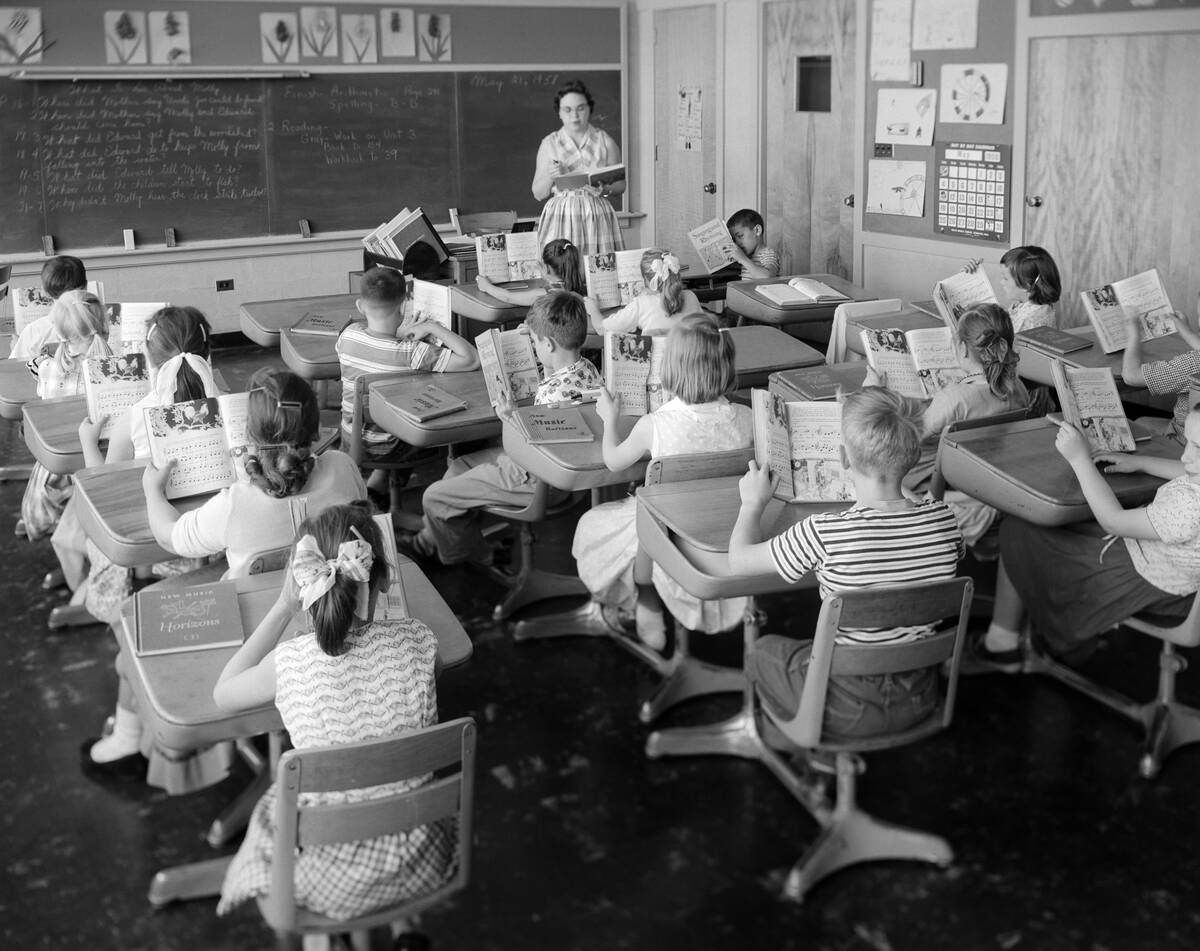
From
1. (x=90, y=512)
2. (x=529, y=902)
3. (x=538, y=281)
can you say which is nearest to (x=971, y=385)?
(x=529, y=902)

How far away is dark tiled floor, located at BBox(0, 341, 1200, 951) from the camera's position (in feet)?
9.56

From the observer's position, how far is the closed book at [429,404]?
445 centimetres

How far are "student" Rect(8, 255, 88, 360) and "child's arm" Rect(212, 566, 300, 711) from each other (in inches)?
123

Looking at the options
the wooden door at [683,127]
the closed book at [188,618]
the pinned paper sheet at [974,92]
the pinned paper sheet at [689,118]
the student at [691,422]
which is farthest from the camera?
the pinned paper sheet at [689,118]

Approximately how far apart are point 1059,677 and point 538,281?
11.7 ft

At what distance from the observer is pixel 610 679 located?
4.08m

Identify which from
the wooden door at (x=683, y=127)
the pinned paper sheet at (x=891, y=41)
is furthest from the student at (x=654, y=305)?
the wooden door at (x=683, y=127)

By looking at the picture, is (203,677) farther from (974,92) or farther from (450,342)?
(974,92)

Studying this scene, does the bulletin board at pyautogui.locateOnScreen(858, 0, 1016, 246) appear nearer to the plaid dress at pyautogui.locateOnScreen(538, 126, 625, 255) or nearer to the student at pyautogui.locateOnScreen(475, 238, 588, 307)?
the plaid dress at pyautogui.locateOnScreen(538, 126, 625, 255)

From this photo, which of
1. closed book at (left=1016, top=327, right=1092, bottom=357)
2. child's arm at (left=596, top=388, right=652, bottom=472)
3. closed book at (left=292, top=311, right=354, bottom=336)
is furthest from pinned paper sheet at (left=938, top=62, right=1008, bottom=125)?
child's arm at (left=596, top=388, right=652, bottom=472)

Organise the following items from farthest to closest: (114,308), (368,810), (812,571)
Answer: (114,308)
(812,571)
(368,810)

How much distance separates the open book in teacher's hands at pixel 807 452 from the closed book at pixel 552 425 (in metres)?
0.78

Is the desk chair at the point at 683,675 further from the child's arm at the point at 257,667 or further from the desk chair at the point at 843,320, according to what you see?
the desk chair at the point at 843,320

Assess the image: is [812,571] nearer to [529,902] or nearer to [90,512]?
[529,902]
